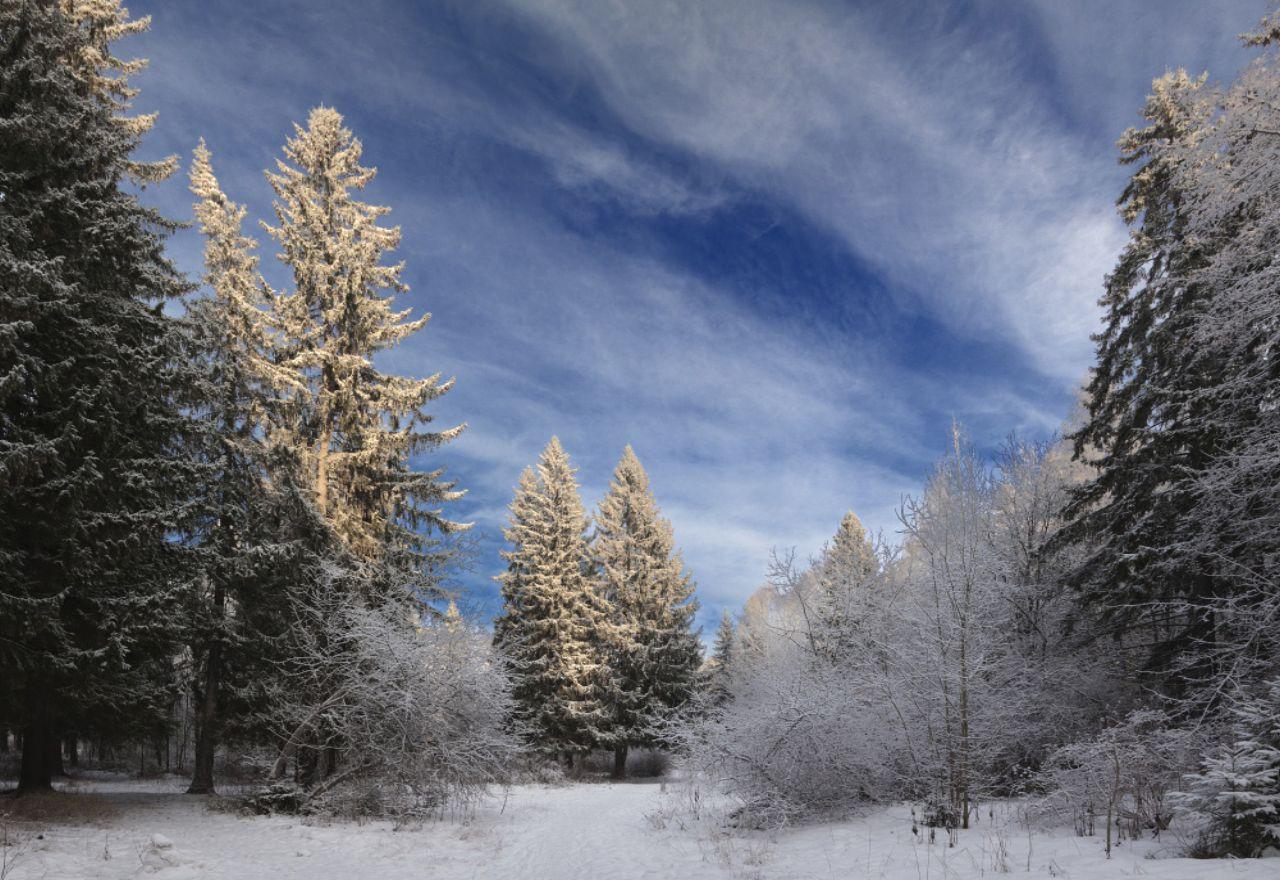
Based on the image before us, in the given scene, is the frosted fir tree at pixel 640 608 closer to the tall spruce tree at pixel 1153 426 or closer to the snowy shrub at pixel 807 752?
the snowy shrub at pixel 807 752

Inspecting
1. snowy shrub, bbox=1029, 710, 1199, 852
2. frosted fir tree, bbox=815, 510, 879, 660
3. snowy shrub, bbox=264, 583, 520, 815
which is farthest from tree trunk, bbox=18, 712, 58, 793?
snowy shrub, bbox=1029, 710, 1199, 852

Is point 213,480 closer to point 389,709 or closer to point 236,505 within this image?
point 236,505

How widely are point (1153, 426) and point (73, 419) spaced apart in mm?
18623

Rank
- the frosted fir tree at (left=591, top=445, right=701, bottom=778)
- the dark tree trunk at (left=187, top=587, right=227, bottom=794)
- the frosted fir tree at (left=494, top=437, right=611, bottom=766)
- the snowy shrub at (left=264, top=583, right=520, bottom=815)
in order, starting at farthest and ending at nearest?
the frosted fir tree at (left=591, top=445, right=701, bottom=778) < the frosted fir tree at (left=494, top=437, right=611, bottom=766) < the dark tree trunk at (left=187, top=587, right=227, bottom=794) < the snowy shrub at (left=264, top=583, right=520, bottom=815)

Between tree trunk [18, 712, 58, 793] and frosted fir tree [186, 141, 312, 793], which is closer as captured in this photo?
tree trunk [18, 712, 58, 793]

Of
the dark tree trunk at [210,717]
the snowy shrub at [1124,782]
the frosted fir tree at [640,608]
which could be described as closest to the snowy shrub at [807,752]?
the snowy shrub at [1124,782]

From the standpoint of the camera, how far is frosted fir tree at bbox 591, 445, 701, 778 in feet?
97.8

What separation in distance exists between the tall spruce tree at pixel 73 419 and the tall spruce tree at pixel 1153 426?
1646 cm

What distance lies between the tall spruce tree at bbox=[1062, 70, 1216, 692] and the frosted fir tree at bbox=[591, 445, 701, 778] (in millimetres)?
19924

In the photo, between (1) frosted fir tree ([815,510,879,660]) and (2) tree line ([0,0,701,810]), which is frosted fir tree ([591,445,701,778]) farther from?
(1) frosted fir tree ([815,510,879,660])

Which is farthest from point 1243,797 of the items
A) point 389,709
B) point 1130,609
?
point 389,709

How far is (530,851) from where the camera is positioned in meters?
10.9

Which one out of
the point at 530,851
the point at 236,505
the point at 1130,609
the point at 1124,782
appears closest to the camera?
the point at 1124,782

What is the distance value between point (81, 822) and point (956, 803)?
13.1 metres
